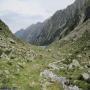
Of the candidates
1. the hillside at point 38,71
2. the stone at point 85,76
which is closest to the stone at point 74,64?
the hillside at point 38,71

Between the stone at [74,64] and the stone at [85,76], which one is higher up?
the stone at [74,64]

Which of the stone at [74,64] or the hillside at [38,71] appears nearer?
the hillside at [38,71]

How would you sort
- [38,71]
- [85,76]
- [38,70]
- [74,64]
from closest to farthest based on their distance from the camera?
[85,76]
[38,71]
[38,70]
[74,64]

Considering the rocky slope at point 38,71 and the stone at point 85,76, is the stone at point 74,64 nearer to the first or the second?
the rocky slope at point 38,71

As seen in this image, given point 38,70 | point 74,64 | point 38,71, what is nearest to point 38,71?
point 38,71

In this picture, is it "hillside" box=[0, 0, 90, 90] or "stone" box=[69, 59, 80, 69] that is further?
"stone" box=[69, 59, 80, 69]

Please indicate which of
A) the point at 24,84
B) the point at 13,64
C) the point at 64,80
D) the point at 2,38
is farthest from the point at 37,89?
the point at 2,38

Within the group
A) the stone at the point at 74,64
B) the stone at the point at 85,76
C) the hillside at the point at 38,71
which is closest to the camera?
the hillside at the point at 38,71

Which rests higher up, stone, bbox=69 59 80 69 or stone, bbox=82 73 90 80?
stone, bbox=69 59 80 69

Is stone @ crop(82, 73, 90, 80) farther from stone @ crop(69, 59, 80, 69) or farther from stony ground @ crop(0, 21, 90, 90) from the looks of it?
stone @ crop(69, 59, 80, 69)

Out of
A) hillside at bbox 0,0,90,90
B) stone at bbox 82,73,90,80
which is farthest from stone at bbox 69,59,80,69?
stone at bbox 82,73,90,80

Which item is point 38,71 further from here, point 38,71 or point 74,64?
point 74,64

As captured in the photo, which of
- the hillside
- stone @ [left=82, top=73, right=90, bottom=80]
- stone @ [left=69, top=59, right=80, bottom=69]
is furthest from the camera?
stone @ [left=69, top=59, right=80, bottom=69]

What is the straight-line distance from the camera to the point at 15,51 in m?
50.7
